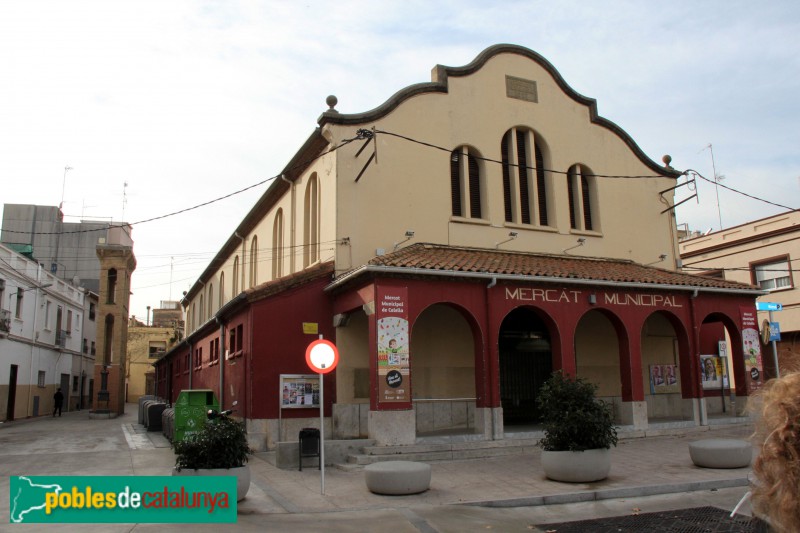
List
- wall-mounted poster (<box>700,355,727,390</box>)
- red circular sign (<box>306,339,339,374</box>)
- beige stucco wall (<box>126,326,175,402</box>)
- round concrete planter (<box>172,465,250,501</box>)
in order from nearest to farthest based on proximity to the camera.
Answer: round concrete planter (<box>172,465,250,501</box>) < red circular sign (<box>306,339,339,374</box>) < wall-mounted poster (<box>700,355,727,390</box>) < beige stucco wall (<box>126,326,175,402</box>)

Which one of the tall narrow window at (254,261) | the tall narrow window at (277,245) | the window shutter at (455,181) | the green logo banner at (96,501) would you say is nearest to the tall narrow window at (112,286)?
the tall narrow window at (254,261)

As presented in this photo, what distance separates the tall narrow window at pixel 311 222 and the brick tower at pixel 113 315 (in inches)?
889

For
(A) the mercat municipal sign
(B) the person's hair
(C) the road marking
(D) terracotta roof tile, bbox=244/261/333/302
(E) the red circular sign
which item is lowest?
(C) the road marking

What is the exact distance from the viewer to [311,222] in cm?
1902

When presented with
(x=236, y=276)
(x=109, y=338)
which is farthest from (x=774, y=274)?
(x=109, y=338)

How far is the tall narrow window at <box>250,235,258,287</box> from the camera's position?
87.3ft

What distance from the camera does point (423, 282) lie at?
14531 mm

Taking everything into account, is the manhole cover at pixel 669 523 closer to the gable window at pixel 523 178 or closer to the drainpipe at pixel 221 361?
the gable window at pixel 523 178

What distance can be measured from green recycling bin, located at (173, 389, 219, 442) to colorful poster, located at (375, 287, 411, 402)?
5000 millimetres

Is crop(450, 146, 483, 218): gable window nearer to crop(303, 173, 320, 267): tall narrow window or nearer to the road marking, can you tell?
crop(303, 173, 320, 267): tall narrow window

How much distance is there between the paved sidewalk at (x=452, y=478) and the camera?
9.64 m

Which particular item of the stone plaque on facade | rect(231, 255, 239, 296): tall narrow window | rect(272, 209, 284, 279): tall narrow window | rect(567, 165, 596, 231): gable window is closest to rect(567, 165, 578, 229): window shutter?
rect(567, 165, 596, 231): gable window

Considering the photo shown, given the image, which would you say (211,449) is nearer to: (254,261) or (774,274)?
(254,261)

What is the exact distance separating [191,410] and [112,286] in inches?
1054
